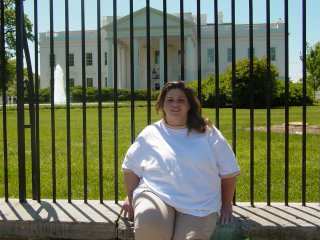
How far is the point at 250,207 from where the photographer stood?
3.54m

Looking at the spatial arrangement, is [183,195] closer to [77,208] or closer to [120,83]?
[77,208]

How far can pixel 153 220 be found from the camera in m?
2.65

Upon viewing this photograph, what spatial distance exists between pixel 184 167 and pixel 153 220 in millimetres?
380

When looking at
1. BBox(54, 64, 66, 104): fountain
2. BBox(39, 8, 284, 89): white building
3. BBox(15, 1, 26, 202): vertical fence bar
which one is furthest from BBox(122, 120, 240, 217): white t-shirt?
BBox(39, 8, 284, 89): white building

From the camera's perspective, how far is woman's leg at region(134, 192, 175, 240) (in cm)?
264

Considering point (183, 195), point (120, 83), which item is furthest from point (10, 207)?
point (120, 83)

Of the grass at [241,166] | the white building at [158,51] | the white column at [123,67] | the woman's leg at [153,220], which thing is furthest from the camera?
the white column at [123,67]

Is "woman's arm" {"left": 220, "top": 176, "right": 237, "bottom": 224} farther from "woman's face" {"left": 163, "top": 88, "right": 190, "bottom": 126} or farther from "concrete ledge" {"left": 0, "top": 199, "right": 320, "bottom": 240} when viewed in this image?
"woman's face" {"left": 163, "top": 88, "right": 190, "bottom": 126}

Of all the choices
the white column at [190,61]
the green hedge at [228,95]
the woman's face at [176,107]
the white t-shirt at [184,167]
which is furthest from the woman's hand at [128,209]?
the white column at [190,61]

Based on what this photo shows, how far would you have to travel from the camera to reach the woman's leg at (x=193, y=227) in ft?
8.71

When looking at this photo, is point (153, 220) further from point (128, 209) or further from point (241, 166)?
point (241, 166)

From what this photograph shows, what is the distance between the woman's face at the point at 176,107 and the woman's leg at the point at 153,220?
21.6 inches

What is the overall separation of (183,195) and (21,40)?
70.7 inches

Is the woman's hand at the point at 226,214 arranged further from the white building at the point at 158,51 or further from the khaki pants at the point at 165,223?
the white building at the point at 158,51
